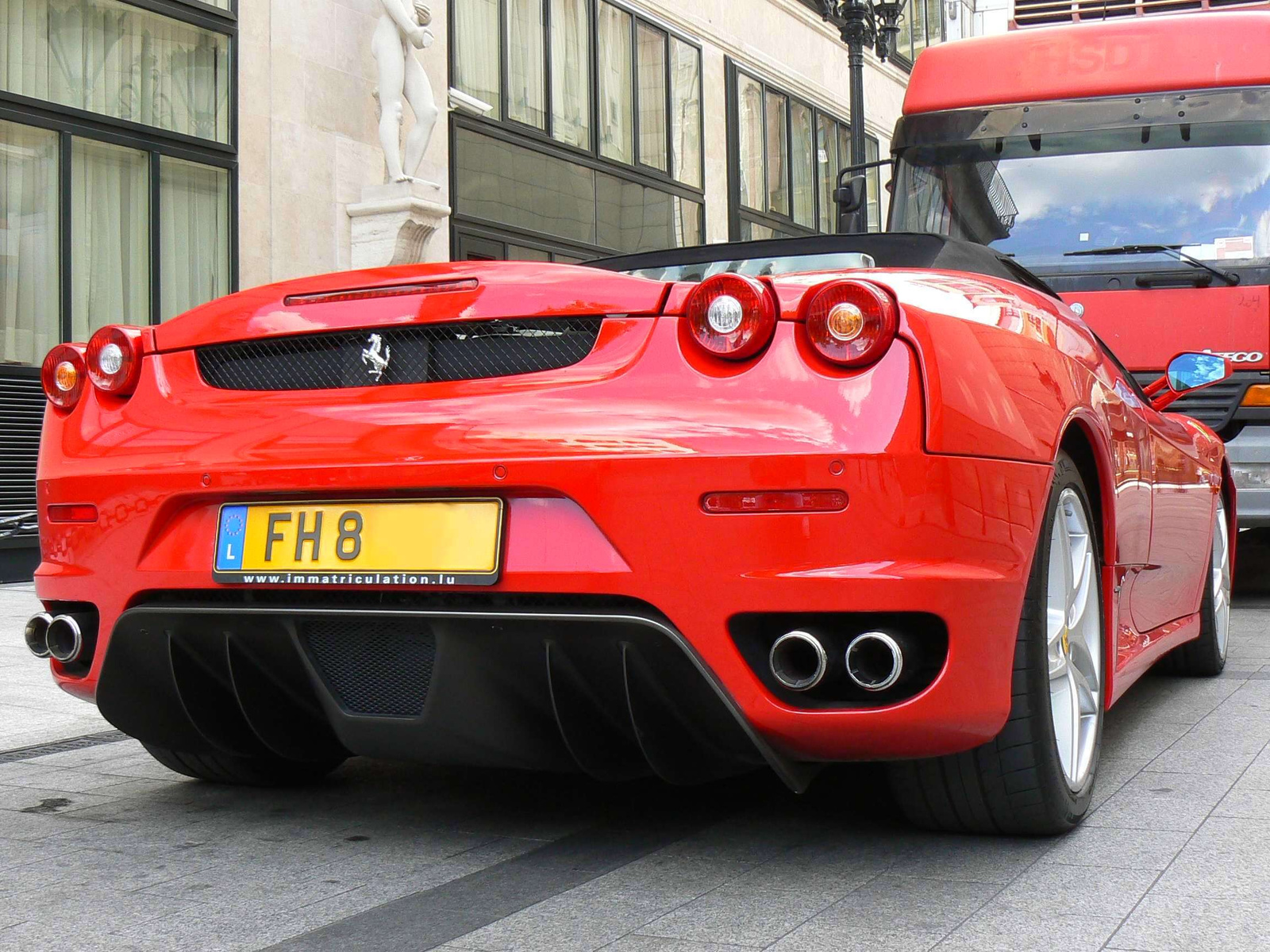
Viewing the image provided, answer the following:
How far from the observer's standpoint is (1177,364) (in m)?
4.92

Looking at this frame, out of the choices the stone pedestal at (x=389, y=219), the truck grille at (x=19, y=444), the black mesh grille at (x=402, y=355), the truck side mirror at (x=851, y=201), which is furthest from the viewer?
the stone pedestal at (x=389, y=219)

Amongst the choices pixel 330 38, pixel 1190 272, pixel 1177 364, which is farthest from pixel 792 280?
pixel 330 38

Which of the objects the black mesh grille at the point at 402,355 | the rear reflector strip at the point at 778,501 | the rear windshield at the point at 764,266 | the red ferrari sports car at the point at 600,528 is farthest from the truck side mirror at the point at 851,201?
the rear reflector strip at the point at 778,501

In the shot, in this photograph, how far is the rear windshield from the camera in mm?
3930

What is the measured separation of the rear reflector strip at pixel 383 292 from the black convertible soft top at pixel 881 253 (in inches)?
43.2

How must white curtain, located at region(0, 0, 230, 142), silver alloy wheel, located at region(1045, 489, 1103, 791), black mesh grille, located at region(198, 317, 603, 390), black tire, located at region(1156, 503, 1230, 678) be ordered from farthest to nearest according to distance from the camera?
1. white curtain, located at region(0, 0, 230, 142)
2. black tire, located at region(1156, 503, 1230, 678)
3. silver alloy wheel, located at region(1045, 489, 1103, 791)
4. black mesh grille, located at region(198, 317, 603, 390)

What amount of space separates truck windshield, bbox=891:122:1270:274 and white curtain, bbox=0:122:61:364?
21.1 feet

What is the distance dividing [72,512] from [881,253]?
1997 mm

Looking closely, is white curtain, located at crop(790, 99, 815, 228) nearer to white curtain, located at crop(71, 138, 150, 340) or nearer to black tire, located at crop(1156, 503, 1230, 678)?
white curtain, located at crop(71, 138, 150, 340)

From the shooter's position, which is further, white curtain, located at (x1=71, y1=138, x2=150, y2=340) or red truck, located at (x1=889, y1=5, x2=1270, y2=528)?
white curtain, located at (x1=71, y1=138, x2=150, y2=340)

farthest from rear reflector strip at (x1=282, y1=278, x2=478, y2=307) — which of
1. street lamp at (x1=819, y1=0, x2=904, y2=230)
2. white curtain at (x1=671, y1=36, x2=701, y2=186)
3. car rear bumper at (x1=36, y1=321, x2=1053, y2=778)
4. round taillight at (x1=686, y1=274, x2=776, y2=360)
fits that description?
white curtain at (x1=671, y1=36, x2=701, y2=186)

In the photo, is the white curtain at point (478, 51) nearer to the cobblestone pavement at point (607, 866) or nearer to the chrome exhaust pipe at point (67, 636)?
the cobblestone pavement at point (607, 866)

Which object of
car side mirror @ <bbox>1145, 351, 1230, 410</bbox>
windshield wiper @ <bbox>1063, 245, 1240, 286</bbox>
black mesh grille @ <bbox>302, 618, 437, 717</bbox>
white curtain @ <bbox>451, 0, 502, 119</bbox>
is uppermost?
white curtain @ <bbox>451, 0, 502, 119</bbox>

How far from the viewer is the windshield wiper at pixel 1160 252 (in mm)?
8047
